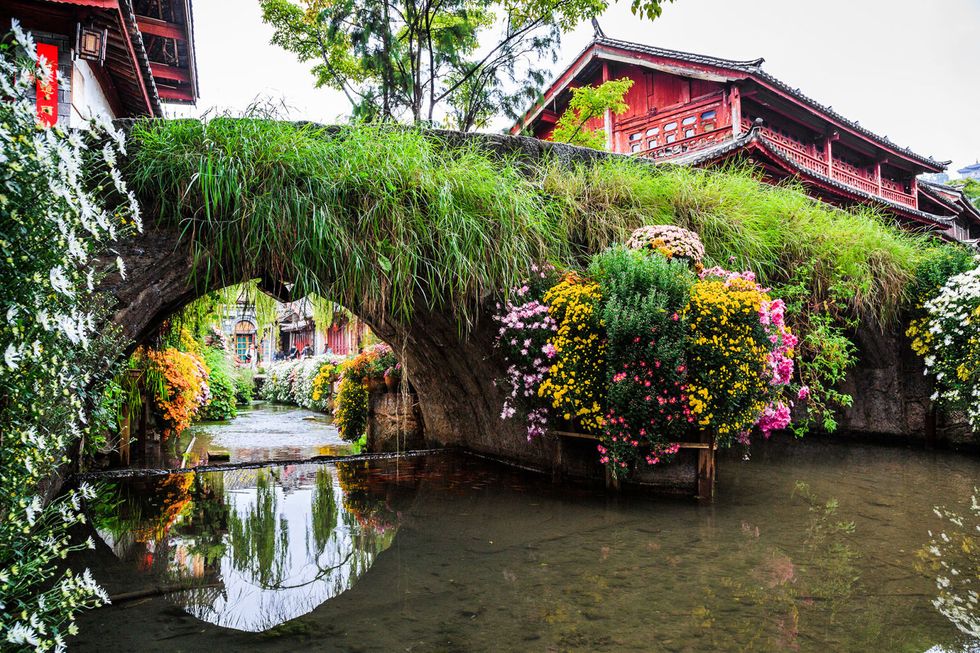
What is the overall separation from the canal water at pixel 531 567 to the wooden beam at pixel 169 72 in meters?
13.6

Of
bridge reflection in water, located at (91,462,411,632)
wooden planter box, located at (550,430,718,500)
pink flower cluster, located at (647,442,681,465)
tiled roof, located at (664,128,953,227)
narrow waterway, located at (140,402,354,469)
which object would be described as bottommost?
narrow waterway, located at (140,402,354,469)

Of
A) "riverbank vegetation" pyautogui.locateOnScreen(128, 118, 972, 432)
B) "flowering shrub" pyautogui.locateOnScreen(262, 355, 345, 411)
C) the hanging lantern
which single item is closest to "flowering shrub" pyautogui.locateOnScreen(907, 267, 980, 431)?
"riverbank vegetation" pyautogui.locateOnScreen(128, 118, 972, 432)

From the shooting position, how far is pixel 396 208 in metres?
4.94

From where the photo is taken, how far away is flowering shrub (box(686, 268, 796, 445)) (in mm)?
4543

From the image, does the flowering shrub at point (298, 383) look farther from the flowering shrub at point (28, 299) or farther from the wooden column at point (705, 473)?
the flowering shrub at point (28, 299)

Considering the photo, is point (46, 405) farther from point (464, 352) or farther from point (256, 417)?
point (256, 417)

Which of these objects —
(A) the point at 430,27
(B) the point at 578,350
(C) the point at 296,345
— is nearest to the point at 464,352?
(B) the point at 578,350

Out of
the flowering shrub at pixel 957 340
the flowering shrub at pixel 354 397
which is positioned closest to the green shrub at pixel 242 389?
the flowering shrub at pixel 354 397

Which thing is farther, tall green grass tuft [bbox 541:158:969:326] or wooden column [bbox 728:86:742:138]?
wooden column [bbox 728:86:742:138]

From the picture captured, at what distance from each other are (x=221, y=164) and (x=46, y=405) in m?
3.04

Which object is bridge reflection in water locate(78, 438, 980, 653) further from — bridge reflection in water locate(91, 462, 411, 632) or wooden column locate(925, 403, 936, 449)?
wooden column locate(925, 403, 936, 449)

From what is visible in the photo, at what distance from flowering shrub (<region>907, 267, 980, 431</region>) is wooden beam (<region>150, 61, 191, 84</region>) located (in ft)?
55.5

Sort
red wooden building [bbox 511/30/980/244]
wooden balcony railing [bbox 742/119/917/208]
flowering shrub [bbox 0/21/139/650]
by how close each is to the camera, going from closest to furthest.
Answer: flowering shrub [bbox 0/21/139/650], red wooden building [bbox 511/30/980/244], wooden balcony railing [bbox 742/119/917/208]

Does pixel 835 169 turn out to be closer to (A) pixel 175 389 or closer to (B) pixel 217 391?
(B) pixel 217 391
